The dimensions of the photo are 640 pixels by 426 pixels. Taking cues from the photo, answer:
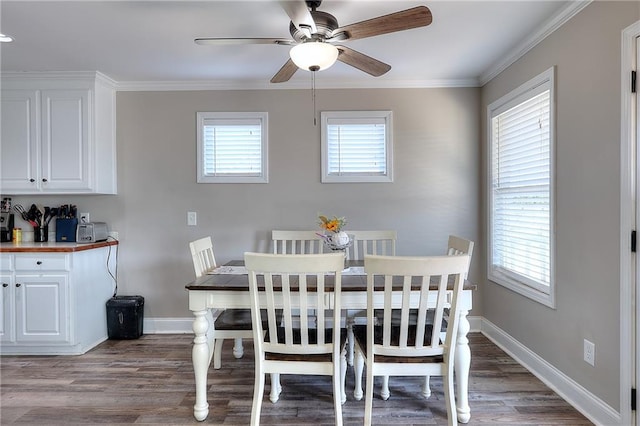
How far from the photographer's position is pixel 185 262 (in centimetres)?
338

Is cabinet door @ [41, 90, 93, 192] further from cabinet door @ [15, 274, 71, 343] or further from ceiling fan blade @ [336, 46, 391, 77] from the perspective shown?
ceiling fan blade @ [336, 46, 391, 77]

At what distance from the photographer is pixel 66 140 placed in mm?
3098

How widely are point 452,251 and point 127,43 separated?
2863mm

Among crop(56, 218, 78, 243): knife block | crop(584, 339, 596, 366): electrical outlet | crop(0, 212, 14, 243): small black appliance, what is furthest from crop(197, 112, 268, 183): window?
crop(584, 339, 596, 366): electrical outlet

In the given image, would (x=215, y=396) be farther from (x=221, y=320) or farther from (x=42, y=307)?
A: (x=42, y=307)

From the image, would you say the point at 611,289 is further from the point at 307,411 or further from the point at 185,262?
the point at 185,262

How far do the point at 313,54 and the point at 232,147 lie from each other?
5.85 feet

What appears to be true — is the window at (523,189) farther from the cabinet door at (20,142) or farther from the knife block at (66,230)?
the cabinet door at (20,142)

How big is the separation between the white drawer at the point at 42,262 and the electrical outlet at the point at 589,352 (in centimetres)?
375

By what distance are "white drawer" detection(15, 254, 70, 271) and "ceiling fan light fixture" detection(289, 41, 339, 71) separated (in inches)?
98.0

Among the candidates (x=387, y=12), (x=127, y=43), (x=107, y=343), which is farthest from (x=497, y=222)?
(x=107, y=343)

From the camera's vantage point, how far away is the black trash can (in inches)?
125

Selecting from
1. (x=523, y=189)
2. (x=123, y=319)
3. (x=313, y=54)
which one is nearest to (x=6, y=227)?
(x=123, y=319)

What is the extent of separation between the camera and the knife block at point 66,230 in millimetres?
3170
